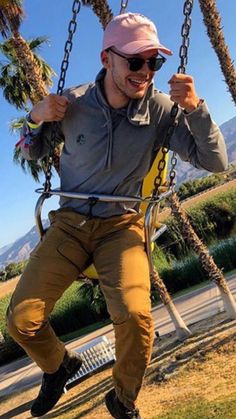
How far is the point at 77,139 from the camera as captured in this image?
11.1 ft

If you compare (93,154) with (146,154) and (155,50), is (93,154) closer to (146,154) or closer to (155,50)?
(146,154)

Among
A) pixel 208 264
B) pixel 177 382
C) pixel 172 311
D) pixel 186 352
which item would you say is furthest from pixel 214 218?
pixel 177 382

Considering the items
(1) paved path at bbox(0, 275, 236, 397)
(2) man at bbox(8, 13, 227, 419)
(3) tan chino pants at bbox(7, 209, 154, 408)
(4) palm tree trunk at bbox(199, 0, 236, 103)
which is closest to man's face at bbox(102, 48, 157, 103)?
(2) man at bbox(8, 13, 227, 419)

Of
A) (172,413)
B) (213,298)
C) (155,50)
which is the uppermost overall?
(155,50)

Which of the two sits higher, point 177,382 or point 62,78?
point 62,78

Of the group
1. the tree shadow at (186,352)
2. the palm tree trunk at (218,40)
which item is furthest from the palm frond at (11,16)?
the tree shadow at (186,352)

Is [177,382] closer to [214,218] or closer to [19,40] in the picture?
[19,40]

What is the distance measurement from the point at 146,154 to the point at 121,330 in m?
1.07

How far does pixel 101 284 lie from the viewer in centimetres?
323

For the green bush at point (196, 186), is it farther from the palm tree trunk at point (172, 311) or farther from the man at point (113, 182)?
the man at point (113, 182)

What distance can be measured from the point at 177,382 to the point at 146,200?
799 cm

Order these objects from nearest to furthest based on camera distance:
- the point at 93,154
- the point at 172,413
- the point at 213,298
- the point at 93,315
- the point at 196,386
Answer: the point at 93,154, the point at 172,413, the point at 196,386, the point at 213,298, the point at 93,315

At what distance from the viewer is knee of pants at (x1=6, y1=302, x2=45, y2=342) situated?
311cm

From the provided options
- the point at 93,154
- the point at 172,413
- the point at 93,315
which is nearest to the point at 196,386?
the point at 172,413
